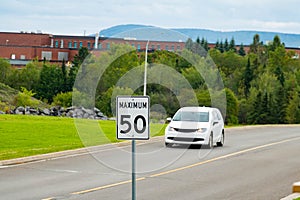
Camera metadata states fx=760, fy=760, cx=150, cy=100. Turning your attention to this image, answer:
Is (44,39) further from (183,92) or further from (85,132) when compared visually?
(85,132)

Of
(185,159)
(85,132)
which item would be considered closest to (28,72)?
(85,132)

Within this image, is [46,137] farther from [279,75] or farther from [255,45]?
[255,45]

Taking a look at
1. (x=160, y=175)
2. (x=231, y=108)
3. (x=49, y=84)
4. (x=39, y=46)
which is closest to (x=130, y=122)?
(x=160, y=175)

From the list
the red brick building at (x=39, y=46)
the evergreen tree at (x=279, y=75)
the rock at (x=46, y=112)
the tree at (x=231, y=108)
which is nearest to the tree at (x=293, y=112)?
the evergreen tree at (x=279, y=75)

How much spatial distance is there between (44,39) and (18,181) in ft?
466

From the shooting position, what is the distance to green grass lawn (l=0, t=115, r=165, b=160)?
23.7 meters

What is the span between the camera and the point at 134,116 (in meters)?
10.7

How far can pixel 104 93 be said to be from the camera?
46.7 metres

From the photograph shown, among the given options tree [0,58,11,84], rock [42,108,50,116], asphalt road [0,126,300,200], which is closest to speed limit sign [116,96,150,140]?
asphalt road [0,126,300,200]

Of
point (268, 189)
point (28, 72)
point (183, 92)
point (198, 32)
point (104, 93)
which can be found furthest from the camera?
point (198, 32)

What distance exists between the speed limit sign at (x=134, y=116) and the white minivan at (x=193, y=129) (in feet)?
53.9

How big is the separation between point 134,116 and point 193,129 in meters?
16.9

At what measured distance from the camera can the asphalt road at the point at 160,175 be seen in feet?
49.3

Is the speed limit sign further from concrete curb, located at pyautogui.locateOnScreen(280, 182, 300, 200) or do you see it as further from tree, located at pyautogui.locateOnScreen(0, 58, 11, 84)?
tree, located at pyautogui.locateOnScreen(0, 58, 11, 84)
